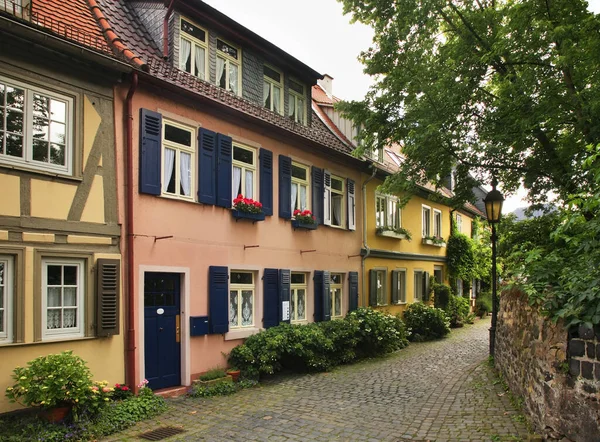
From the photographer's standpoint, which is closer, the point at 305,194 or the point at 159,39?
the point at 159,39

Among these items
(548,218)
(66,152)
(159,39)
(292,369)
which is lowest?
(292,369)

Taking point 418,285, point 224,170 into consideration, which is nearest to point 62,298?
point 224,170

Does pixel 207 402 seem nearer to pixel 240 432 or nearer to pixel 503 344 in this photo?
pixel 240 432

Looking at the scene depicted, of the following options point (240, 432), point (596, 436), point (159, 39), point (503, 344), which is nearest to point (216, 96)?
point (159, 39)

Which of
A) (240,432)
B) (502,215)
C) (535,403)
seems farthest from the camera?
(502,215)

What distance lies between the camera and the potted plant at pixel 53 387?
6637 millimetres

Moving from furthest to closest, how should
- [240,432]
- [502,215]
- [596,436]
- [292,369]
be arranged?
[502,215], [292,369], [240,432], [596,436]

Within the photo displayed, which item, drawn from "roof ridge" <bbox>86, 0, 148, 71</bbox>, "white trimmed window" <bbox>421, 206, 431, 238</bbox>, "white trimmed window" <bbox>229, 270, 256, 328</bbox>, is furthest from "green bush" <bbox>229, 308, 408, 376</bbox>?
"white trimmed window" <bbox>421, 206, 431, 238</bbox>

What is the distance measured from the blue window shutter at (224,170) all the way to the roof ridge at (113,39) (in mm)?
2364

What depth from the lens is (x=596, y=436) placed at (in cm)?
490

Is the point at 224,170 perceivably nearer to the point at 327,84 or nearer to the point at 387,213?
Result: the point at 387,213

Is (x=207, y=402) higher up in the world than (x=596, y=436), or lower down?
lower down

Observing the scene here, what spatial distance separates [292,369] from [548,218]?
22.4 ft

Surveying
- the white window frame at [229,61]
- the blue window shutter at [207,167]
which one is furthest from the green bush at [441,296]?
the blue window shutter at [207,167]
